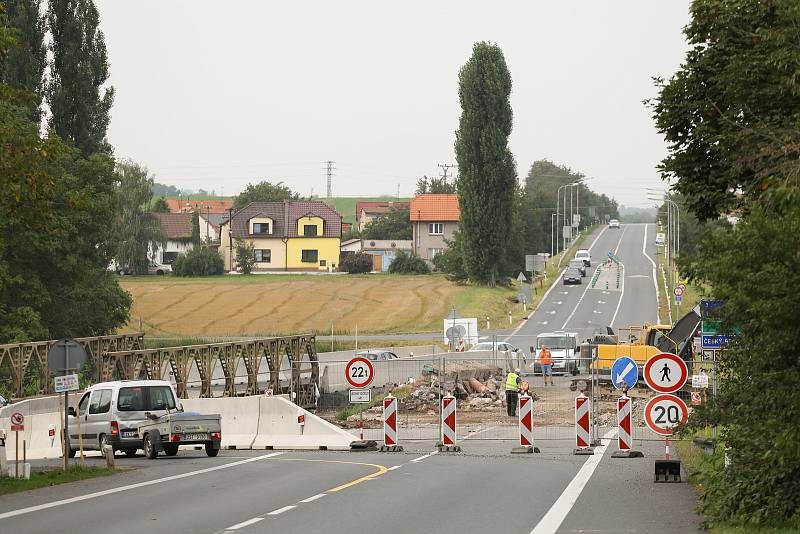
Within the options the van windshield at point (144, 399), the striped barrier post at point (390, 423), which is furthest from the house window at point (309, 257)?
the striped barrier post at point (390, 423)

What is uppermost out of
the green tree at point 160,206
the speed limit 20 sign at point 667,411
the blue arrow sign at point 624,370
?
the green tree at point 160,206

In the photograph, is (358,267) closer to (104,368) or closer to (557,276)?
(557,276)

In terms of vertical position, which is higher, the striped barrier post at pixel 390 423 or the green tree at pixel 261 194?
the green tree at pixel 261 194

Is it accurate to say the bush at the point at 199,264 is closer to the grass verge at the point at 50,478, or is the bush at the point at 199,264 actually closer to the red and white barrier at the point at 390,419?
the red and white barrier at the point at 390,419

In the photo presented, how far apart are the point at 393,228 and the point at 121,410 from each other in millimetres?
131732

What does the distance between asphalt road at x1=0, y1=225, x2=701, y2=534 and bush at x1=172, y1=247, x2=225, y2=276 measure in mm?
87614

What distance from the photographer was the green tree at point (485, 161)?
295ft

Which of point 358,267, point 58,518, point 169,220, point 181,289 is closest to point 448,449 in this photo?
point 58,518

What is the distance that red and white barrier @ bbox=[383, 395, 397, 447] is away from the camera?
2694 cm

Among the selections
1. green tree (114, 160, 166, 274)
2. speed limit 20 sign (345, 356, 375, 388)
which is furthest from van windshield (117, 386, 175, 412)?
green tree (114, 160, 166, 274)

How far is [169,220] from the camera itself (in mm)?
159750

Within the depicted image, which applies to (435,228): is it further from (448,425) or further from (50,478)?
(50,478)

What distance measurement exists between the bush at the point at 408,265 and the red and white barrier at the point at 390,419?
93453mm

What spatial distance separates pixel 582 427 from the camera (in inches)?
1013
